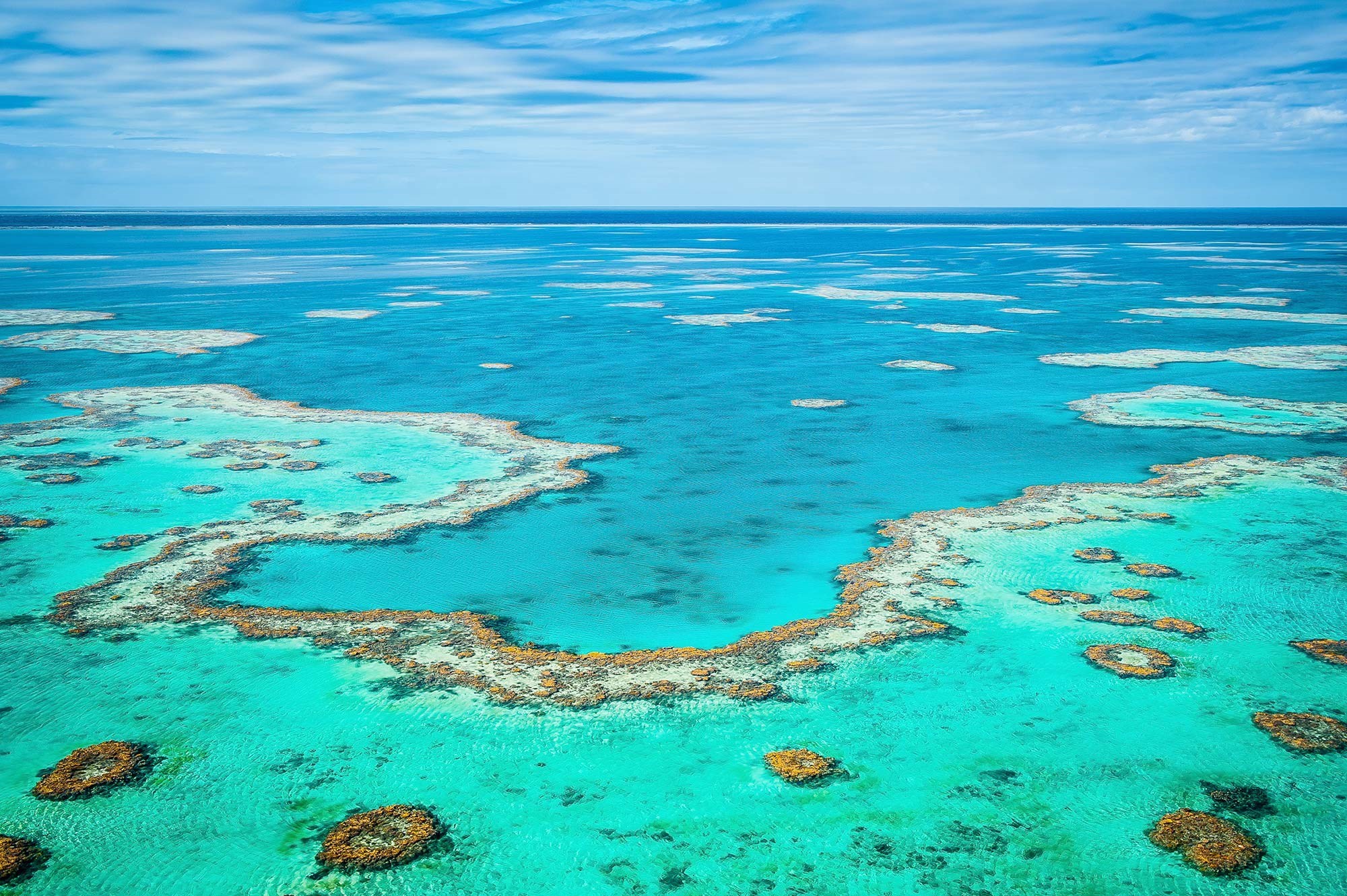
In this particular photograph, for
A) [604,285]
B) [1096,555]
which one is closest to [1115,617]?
[1096,555]

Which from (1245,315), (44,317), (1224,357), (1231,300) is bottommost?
(44,317)

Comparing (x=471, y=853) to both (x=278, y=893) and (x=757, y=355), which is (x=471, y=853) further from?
(x=757, y=355)

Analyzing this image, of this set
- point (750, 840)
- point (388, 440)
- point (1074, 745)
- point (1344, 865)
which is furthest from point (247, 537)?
point (1344, 865)

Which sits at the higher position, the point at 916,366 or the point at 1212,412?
the point at 1212,412

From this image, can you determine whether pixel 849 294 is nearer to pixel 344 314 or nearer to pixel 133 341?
pixel 344 314

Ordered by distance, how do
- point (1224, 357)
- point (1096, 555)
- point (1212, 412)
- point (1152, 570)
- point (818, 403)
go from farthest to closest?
point (1224, 357)
point (818, 403)
point (1212, 412)
point (1096, 555)
point (1152, 570)

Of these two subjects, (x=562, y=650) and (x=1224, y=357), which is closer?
(x=562, y=650)
